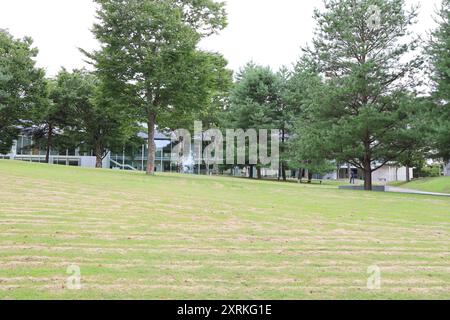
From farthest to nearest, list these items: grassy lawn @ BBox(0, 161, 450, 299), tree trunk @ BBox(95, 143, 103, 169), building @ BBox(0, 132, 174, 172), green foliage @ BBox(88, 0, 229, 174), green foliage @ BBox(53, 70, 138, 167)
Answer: building @ BBox(0, 132, 174, 172) < tree trunk @ BBox(95, 143, 103, 169) < green foliage @ BBox(53, 70, 138, 167) < green foliage @ BBox(88, 0, 229, 174) < grassy lawn @ BBox(0, 161, 450, 299)

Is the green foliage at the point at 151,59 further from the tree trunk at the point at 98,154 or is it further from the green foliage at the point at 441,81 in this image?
the tree trunk at the point at 98,154

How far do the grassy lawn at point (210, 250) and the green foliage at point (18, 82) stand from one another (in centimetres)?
2746

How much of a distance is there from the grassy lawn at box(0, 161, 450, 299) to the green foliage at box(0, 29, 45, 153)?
2746 cm

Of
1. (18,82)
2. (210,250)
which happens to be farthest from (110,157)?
(210,250)

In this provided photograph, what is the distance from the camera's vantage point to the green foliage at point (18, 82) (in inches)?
1459

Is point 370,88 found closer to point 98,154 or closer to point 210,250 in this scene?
point 210,250

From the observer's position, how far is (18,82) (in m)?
37.9

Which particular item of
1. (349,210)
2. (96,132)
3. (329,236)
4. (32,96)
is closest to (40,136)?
(96,132)

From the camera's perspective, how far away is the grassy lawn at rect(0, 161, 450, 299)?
5.41 m

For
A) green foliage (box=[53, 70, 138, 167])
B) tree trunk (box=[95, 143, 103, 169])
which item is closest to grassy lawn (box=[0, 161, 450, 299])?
green foliage (box=[53, 70, 138, 167])

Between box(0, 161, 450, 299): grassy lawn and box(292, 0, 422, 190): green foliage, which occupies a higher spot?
box(292, 0, 422, 190): green foliage

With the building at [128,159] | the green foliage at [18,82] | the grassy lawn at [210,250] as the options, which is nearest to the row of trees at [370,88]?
the grassy lawn at [210,250]

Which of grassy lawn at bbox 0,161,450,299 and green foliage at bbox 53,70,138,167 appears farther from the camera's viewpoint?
green foliage at bbox 53,70,138,167

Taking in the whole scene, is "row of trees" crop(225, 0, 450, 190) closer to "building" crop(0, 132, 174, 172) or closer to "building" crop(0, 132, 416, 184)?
"building" crop(0, 132, 416, 184)
